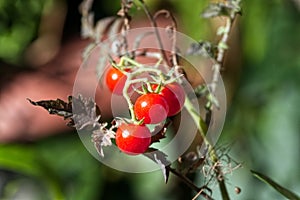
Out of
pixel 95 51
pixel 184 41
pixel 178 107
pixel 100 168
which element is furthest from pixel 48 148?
pixel 178 107

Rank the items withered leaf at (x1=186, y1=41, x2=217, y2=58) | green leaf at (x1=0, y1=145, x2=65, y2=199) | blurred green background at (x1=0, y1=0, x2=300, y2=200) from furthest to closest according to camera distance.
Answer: blurred green background at (x1=0, y1=0, x2=300, y2=200), green leaf at (x1=0, y1=145, x2=65, y2=199), withered leaf at (x1=186, y1=41, x2=217, y2=58)

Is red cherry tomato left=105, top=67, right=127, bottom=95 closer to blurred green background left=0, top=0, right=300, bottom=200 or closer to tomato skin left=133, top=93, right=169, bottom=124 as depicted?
tomato skin left=133, top=93, right=169, bottom=124

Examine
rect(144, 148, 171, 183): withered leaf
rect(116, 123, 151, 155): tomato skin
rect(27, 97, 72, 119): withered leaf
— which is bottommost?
rect(144, 148, 171, 183): withered leaf

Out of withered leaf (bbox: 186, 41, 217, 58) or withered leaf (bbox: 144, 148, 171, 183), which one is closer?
withered leaf (bbox: 144, 148, 171, 183)

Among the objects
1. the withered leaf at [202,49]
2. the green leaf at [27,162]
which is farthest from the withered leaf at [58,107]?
the green leaf at [27,162]

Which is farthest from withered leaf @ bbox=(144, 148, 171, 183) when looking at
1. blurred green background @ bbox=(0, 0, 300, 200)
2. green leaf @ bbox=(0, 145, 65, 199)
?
blurred green background @ bbox=(0, 0, 300, 200)

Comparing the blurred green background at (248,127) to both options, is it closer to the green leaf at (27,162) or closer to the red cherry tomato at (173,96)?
the green leaf at (27,162)
